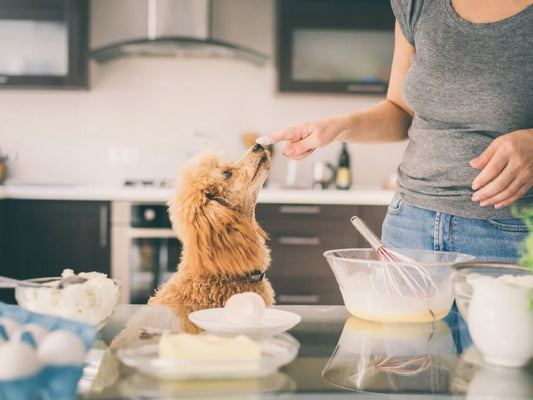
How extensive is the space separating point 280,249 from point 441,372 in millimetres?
2368

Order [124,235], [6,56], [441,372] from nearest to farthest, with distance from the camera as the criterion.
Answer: [441,372], [124,235], [6,56]

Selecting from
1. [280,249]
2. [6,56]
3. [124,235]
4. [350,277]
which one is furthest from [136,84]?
[350,277]

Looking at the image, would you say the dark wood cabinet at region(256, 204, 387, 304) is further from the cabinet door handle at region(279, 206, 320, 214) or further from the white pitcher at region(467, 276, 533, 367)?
the white pitcher at region(467, 276, 533, 367)

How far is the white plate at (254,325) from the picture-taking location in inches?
32.2

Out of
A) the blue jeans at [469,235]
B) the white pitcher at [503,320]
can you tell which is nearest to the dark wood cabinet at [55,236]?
the blue jeans at [469,235]

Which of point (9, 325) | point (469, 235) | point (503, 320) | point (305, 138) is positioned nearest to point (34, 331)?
point (9, 325)

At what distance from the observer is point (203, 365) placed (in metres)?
0.65

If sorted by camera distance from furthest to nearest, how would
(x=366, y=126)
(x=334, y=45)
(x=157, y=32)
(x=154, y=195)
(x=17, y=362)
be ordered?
(x=334, y=45) < (x=157, y=32) < (x=154, y=195) < (x=366, y=126) < (x=17, y=362)

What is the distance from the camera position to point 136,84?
3.59 m

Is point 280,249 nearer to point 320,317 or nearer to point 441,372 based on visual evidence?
point 320,317

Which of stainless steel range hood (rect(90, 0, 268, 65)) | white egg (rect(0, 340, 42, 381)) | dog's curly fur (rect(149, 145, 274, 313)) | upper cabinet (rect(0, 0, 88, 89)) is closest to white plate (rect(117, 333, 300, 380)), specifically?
white egg (rect(0, 340, 42, 381))

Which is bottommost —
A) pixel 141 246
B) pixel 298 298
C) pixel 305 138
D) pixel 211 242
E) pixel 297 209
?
pixel 298 298

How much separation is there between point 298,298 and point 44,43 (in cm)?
192

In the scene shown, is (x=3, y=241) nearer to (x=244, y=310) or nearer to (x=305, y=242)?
(x=305, y=242)
